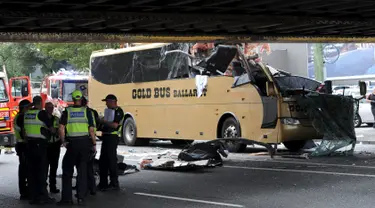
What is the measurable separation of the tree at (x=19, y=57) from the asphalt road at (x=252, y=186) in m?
29.2

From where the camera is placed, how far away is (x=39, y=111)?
1041 cm

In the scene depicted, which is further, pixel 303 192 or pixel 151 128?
pixel 151 128

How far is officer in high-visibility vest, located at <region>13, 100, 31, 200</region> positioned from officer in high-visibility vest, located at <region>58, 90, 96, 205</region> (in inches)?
41.6

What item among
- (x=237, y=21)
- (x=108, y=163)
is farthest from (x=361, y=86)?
(x=108, y=163)

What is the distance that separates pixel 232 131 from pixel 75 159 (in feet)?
27.3

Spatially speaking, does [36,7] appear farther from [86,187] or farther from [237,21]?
[237,21]

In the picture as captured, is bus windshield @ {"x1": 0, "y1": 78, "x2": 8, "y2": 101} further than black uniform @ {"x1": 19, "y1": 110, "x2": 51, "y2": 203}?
Yes

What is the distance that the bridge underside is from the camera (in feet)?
38.7

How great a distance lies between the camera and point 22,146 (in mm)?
10766

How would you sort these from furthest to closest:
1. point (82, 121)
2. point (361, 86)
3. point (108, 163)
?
1. point (361, 86)
2. point (108, 163)
3. point (82, 121)

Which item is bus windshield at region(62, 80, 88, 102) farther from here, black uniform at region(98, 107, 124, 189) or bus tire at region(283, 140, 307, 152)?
black uniform at region(98, 107, 124, 189)

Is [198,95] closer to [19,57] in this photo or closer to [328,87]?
[328,87]

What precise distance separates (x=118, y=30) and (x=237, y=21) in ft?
9.59

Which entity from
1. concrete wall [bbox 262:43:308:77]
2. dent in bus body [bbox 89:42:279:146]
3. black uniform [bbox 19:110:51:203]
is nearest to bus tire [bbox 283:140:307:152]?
dent in bus body [bbox 89:42:279:146]
